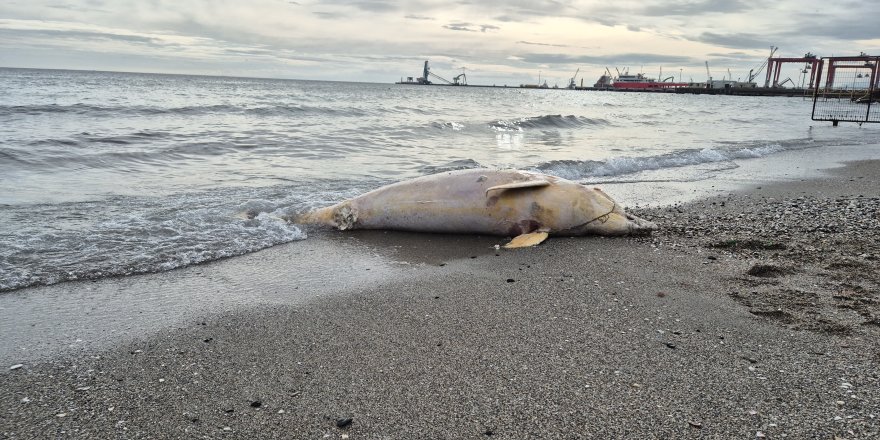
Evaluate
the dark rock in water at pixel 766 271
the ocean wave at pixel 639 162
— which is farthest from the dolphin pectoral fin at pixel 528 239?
the ocean wave at pixel 639 162

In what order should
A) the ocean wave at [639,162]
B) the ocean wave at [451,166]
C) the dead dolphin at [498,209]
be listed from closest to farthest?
the dead dolphin at [498,209]
the ocean wave at [451,166]
the ocean wave at [639,162]

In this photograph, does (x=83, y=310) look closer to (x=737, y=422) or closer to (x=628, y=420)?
(x=628, y=420)

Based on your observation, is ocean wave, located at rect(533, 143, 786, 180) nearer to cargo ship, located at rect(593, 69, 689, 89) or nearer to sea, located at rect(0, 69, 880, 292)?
sea, located at rect(0, 69, 880, 292)

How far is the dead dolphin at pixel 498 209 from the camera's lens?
273 inches

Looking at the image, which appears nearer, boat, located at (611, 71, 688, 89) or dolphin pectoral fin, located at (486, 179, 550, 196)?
dolphin pectoral fin, located at (486, 179, 550, 196)

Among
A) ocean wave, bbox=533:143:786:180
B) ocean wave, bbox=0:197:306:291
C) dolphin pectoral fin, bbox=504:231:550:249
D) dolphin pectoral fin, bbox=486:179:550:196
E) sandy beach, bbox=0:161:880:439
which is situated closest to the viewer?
sandy beach, bbox=0:161:880:439

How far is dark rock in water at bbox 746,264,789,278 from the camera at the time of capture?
5.34 m

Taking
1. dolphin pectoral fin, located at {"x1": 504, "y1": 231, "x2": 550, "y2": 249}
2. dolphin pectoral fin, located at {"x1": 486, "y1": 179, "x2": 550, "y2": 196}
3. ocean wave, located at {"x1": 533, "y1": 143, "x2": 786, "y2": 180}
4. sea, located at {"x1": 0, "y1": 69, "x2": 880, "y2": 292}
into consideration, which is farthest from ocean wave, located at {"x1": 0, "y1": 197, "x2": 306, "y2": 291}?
ocean wave, located at {"x1": 533, "y1": 143, "x2": 786, "y2": 180}

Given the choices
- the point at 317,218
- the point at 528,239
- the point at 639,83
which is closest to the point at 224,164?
the point at 317,218

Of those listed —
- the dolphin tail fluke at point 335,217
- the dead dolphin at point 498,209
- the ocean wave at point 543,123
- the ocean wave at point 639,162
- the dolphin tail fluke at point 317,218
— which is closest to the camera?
the dead dolphin at point 498,209

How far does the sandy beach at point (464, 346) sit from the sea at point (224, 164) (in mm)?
1073

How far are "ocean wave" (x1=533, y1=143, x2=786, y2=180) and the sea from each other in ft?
0.20

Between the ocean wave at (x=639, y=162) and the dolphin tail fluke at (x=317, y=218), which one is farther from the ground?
the ocean wave at (x=639, y=162)

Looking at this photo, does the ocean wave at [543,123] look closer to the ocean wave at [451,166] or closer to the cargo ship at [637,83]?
the ocean wave at [451,166]
